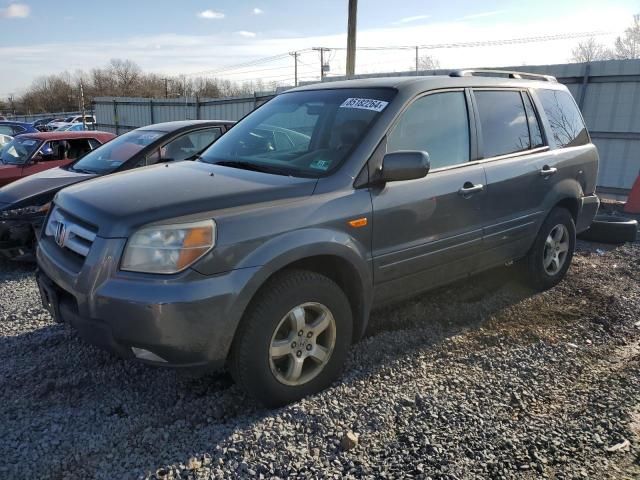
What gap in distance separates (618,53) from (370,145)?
5945cm

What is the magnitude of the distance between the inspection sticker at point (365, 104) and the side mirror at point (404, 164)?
0.44m

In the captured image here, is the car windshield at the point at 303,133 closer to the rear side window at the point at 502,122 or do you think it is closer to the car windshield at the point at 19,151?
the rear side window at the point at 502,122

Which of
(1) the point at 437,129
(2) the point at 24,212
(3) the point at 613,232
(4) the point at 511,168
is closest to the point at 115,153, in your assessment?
(2) the point at 24,212

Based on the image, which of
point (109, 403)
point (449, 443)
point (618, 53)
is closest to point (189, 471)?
point (109, 403)

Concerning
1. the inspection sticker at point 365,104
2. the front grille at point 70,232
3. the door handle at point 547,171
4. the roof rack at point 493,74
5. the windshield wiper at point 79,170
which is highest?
the roof rack at point 493,74

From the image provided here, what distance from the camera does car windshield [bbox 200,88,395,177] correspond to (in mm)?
3352

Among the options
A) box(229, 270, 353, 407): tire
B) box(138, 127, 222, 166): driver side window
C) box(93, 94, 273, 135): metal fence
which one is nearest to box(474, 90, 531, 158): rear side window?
box(229, 270, 353, 407): tire

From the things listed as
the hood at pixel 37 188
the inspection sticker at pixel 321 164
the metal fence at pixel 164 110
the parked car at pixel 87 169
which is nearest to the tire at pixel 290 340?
the inspection sticker at pixel 321 164

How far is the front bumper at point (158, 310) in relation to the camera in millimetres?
2549

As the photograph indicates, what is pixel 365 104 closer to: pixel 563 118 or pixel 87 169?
pixel 563 118

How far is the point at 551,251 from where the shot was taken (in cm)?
500

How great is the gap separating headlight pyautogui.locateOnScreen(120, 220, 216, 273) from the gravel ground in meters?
0.91

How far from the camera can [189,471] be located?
2510 mm

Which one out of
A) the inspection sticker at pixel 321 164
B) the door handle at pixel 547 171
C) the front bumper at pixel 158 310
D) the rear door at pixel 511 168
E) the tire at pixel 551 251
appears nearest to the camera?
the front bumper at pixel 158 310
